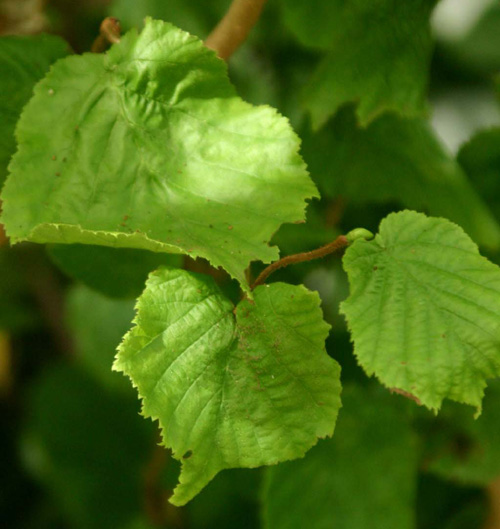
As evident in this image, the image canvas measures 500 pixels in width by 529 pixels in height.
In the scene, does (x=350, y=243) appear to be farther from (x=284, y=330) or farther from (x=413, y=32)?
(x=413, y=32)

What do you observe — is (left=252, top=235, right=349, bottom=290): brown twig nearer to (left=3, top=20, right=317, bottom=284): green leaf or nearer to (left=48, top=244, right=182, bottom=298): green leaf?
(left=3, top=20, right=317, bottom=284): green leaf

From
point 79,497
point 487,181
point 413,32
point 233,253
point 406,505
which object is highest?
point 413,32

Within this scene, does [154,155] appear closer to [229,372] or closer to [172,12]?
[229,372]

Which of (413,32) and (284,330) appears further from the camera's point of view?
(413,32)

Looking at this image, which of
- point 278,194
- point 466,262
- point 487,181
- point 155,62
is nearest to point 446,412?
point 487,181

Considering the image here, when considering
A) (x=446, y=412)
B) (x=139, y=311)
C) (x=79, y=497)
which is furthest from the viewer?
(x=79, y=497)

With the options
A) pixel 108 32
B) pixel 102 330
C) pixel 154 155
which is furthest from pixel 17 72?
pixel 102 330

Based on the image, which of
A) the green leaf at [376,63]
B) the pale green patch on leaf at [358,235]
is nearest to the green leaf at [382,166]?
the green leaf at [376,63]
